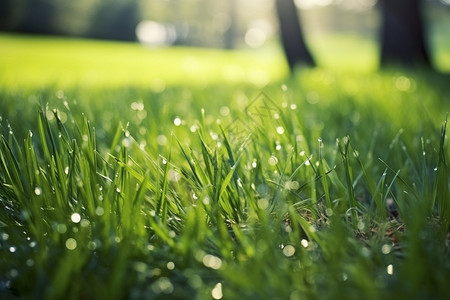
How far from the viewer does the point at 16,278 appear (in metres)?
0.74

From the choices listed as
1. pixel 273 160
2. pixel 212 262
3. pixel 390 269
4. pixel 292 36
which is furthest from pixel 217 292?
pixel 292 36

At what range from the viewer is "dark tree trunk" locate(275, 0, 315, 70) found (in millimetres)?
7812

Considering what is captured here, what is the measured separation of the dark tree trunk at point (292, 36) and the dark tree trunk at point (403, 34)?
116 cm

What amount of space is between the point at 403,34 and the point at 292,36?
1628 mm

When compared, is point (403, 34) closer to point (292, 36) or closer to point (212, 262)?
point (292, 36)

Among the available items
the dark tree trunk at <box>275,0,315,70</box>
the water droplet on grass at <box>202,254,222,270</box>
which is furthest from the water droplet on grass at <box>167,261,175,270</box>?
the dark tree trunk at <box>275,0,315,70</box>

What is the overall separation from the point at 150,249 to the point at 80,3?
36679mm

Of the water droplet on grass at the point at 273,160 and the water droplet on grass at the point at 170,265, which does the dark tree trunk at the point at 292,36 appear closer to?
the water droplet on grass at the point at 273,160

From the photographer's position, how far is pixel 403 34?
7.30m

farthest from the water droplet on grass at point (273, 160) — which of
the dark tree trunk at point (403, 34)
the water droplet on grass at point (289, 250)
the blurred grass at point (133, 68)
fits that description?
the dark tree trunk at point (403, 34)

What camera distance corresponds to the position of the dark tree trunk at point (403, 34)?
23.8 feet

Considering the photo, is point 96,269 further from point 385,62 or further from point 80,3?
point 80,3

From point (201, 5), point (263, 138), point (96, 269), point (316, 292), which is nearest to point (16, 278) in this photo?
point (96, 269)

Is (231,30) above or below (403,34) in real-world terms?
below
